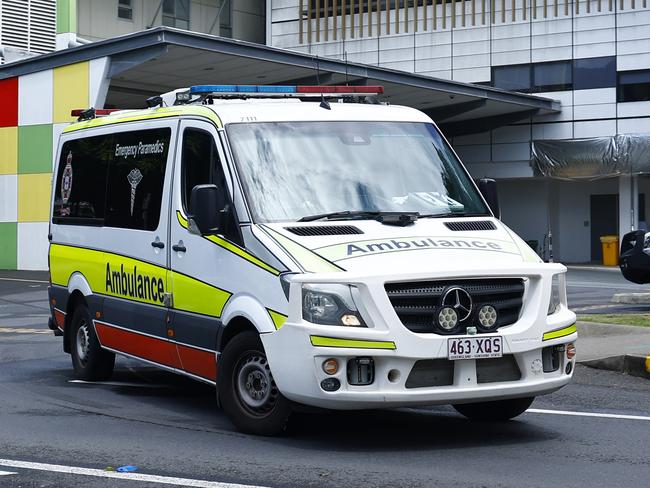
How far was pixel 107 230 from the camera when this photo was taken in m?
10.6

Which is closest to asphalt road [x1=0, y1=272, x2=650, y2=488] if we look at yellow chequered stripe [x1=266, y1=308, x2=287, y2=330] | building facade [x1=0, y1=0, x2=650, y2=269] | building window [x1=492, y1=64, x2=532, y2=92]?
yellow chequered stripe [x1=266, y1=308, x2=287, y2=330]

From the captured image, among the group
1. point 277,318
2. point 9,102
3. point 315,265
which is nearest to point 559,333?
point 315,265

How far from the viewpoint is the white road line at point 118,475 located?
259 inches

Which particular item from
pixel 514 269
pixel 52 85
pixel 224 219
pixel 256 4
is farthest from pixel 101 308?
pixel 256 4

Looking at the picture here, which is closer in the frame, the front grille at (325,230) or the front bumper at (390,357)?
the front bumper at (390,357)

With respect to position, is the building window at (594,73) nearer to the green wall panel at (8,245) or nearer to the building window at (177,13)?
the building window at (177,13)

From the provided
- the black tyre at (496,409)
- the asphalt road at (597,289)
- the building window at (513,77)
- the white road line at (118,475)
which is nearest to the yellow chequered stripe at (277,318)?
the white road line at (118,475)

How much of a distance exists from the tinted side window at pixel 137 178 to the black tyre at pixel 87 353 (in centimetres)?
111

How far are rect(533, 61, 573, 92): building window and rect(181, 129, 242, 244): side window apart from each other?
35.7 metres

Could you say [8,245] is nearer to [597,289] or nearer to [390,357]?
[597,289]

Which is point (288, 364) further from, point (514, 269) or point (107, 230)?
point (107, 230)

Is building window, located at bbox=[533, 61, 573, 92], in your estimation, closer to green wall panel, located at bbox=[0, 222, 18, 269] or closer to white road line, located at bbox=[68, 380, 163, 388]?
green wall panel, located at bbox=[0, 222, 18, 269]

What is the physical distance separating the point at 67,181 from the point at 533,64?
34441 mm

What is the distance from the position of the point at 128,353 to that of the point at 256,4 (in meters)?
43.1
